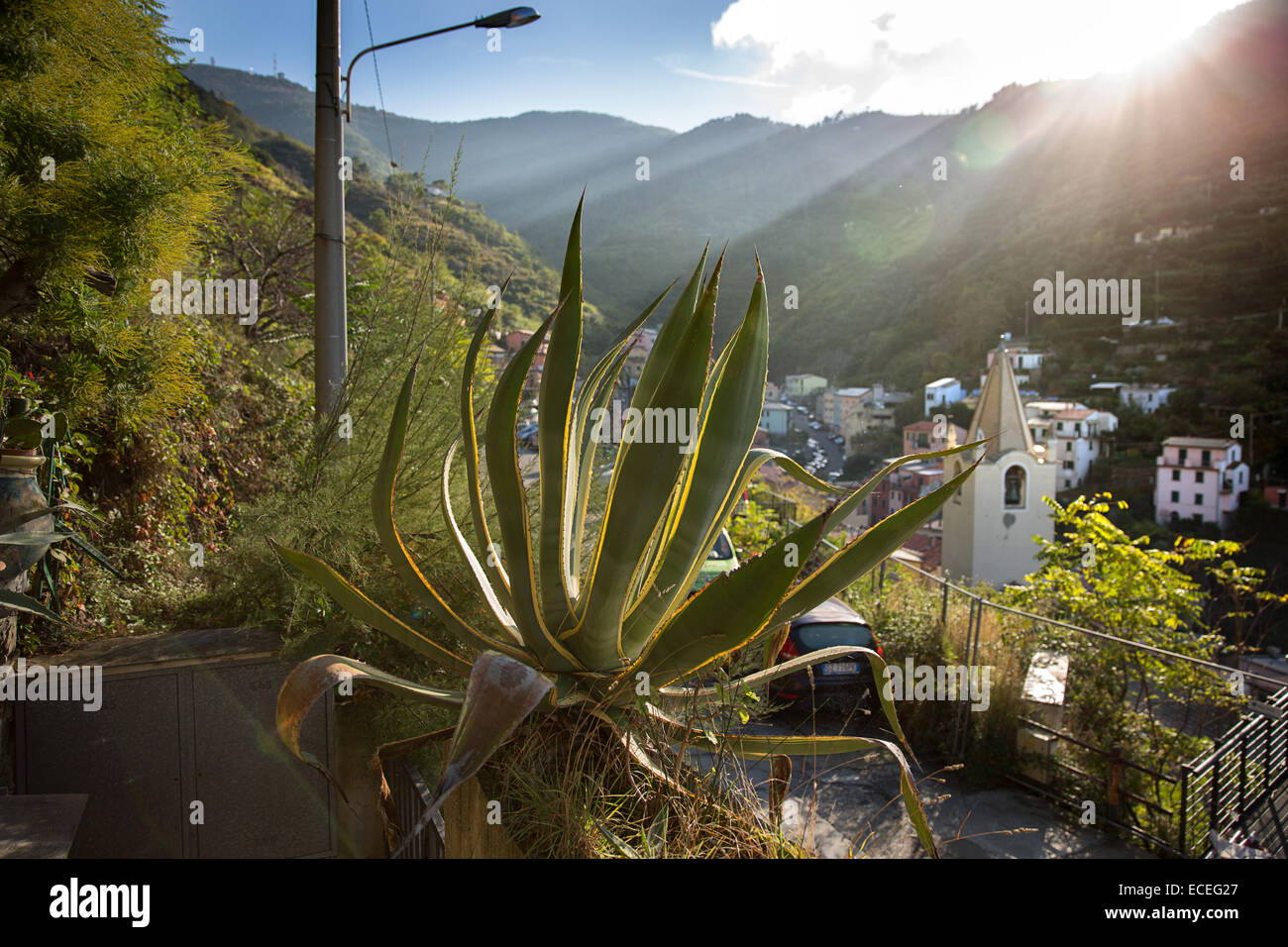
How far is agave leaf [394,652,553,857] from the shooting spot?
1235 mm

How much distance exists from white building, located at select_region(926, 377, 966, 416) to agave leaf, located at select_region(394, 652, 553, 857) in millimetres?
34485

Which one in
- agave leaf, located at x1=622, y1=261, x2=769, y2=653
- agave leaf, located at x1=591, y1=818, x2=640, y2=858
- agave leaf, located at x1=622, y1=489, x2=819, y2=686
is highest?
agave leaf, located at x1=622, y1=261, x2=769, y2=653

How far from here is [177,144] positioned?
12.5ft

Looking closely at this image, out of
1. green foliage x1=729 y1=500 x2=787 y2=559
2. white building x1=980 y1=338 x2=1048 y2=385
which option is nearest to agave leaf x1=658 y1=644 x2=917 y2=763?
green foliage x1=729 y1=500 x2=787 y2=559

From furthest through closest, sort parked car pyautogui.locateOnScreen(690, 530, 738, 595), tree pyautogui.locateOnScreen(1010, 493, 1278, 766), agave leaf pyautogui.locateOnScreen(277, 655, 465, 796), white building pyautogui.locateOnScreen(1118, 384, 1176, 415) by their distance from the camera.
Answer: white building pyautogui.locateOnScreen(1118, 384, 1176, 415), parked car pyautogui.locateOnScreen(690, 530, 738, 595), tree pyautogui.locateOnScreen(1010, 493, 1278, 766), agave leaf pyautogui.locateOnScreen(277, 655, 465, 796)

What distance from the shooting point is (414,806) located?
2.99 m

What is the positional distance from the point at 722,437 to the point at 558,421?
394 millimetres

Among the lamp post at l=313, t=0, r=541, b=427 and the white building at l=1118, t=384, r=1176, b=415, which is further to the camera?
the white building at l=1118, t=384, r=1176, b=415

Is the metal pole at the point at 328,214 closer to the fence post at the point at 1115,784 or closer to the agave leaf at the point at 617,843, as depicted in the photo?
the agave leaf at the point at 617,843

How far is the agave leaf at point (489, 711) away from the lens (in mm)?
1235

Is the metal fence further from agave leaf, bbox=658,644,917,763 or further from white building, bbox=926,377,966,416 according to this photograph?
white building, bbox=926,377,966,416

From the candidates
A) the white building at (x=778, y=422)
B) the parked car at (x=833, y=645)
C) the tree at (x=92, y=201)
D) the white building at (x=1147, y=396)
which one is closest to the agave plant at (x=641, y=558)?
the tree at (x=92, y=201)

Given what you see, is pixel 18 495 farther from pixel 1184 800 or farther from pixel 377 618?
pixel 1184 800

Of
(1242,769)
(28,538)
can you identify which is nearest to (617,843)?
(28,538)
